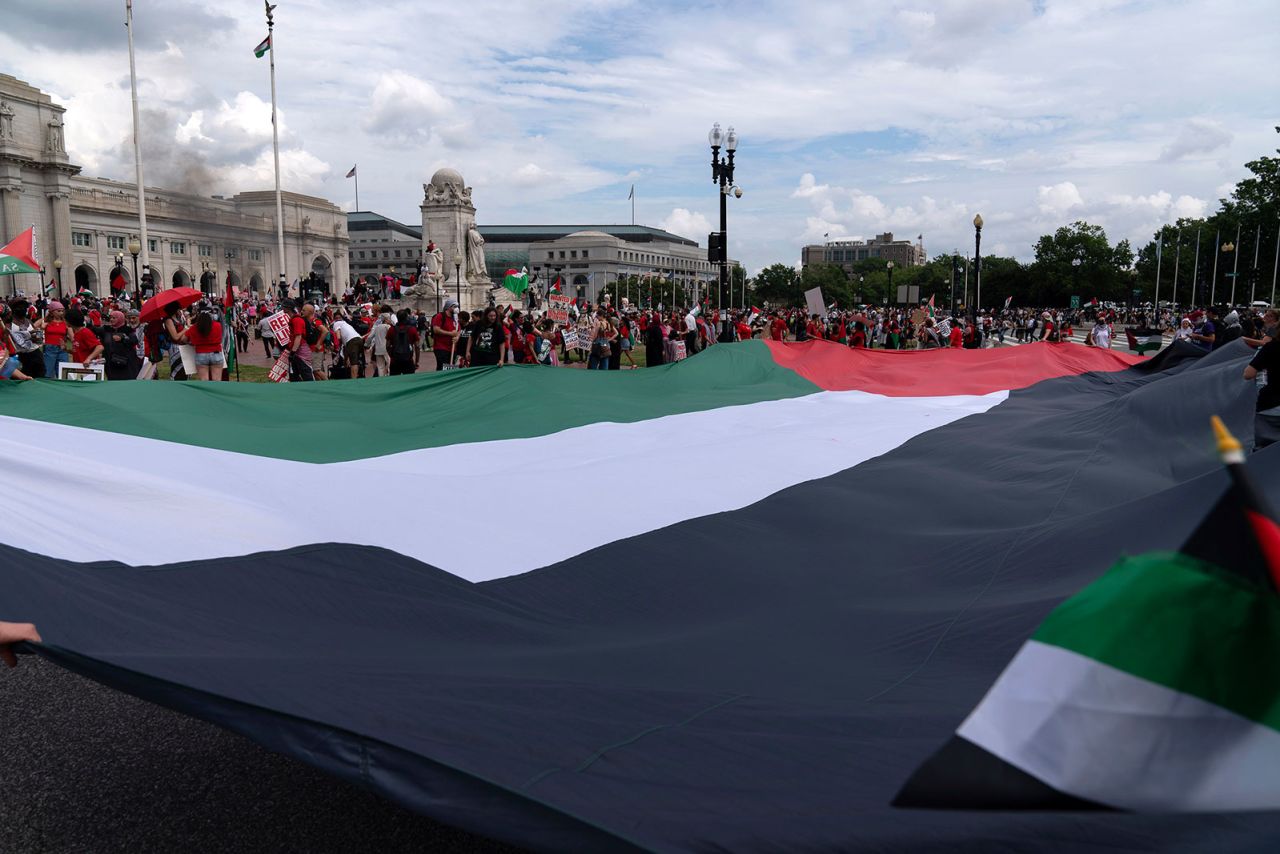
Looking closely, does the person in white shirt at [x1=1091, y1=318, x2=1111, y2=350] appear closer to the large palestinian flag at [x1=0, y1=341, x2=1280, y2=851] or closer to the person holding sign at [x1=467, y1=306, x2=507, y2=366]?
the person holding sign at [x1=467, y1=306, x2=507, y2=366]

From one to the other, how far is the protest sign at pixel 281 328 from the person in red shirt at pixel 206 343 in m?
0.85

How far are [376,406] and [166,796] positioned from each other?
500 centimetres

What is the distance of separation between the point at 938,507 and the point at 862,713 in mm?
3061

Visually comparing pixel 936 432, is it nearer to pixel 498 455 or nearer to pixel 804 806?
pixel 498 455

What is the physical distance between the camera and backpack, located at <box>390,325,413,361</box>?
16344 mm

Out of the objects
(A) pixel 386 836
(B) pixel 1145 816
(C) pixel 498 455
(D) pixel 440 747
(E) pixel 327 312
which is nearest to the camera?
(B) pixel 1145 816

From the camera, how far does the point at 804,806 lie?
88.7 inches

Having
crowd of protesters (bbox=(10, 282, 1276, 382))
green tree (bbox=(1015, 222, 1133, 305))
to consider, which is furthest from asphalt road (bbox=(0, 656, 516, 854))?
green tree (bbox=(1015, 222, 1133, 305))

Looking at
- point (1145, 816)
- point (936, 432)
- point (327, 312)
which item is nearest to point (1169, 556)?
point (1145, 816)

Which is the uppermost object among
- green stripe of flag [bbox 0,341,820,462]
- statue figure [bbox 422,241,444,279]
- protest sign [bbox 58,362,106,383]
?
statue figure [bbox 422,241,444,279]

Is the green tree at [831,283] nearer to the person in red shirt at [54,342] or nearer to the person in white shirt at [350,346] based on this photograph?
the person in white shirt at [350,346]

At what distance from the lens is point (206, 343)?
1348 centimetres

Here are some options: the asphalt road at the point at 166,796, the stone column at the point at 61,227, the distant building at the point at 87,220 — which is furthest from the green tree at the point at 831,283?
the asphalt road at the point at 166,796

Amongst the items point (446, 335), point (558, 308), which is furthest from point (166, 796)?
point (558, 308)
